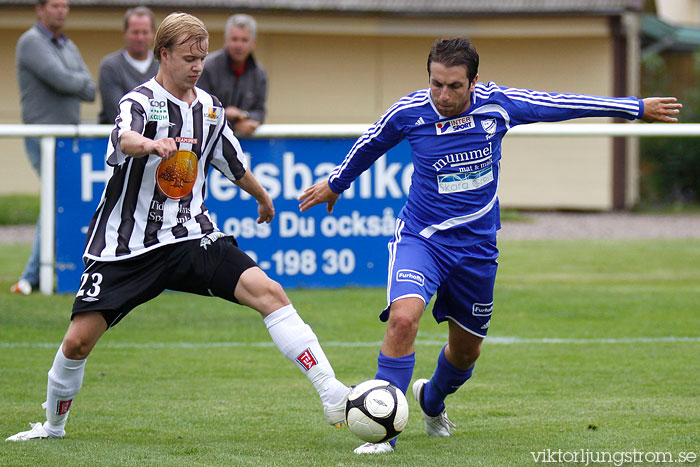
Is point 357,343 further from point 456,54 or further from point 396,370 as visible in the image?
point 456,54

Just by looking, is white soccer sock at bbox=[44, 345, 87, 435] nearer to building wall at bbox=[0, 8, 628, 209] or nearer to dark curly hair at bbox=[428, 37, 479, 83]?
dark curly hair at bbox=[428, 37, 479, 83]

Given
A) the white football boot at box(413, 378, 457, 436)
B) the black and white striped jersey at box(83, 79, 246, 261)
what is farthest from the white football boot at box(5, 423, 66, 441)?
the white football boot at box(413, 378, 457, 436)

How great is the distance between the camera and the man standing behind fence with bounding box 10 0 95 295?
9750 mm

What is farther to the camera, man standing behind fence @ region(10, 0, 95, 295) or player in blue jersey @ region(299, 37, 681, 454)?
man standing behind fence @ region(10, 0, 95, 295)

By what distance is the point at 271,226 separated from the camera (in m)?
10.1

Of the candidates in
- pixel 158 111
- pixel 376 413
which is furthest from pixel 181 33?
pixel 376 413

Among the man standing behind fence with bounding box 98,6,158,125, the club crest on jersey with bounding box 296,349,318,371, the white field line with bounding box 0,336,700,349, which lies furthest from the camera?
the man standing behind fence with bounding box 98,6,158,125

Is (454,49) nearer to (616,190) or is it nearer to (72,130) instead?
(72,130)

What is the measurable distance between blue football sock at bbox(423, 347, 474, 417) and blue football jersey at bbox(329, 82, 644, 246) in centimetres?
69

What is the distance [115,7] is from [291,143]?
9.87m

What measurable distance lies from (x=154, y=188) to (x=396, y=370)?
4.70 ft

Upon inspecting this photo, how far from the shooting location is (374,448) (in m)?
4.89

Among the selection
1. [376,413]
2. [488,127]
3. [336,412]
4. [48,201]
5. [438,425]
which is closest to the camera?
[376,413]

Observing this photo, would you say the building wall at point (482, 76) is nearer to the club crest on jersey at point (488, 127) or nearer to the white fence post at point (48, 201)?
the white fence post at point (48, 201)
